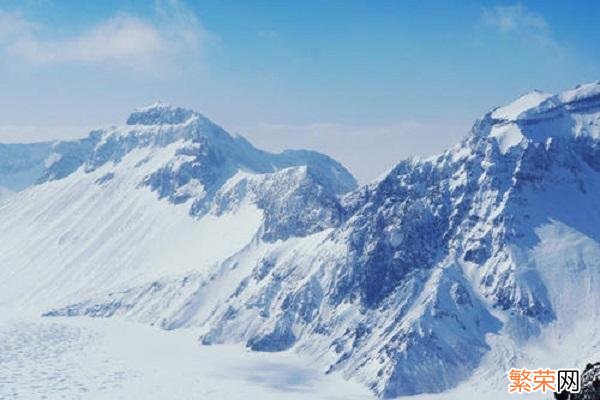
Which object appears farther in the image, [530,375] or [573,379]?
[530,375]
